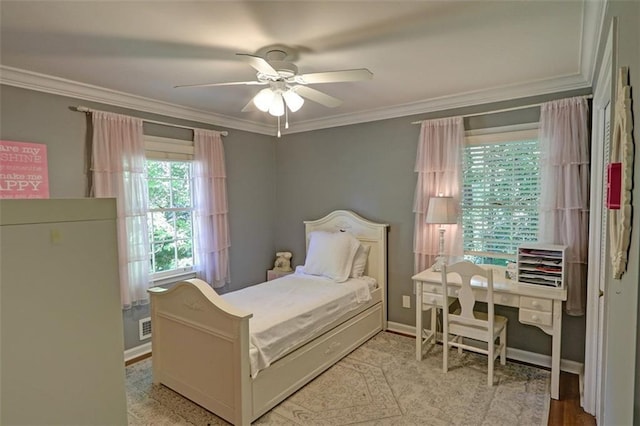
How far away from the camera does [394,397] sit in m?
2.56

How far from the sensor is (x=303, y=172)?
4.48 meters

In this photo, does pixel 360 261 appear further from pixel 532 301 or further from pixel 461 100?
pixel 461 100

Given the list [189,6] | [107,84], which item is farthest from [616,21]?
[107,84]

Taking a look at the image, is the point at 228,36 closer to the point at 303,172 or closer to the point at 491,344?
the point at 303,172

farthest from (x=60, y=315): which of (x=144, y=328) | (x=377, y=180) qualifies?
(x=377, y=180)

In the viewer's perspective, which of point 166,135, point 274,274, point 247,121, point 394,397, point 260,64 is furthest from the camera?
point 274,274

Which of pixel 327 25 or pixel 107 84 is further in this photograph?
pixel 107 84

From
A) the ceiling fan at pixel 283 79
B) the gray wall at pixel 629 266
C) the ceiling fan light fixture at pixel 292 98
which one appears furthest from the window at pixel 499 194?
the gray wall at pixel 629 266

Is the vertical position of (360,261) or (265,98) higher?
(265,98)

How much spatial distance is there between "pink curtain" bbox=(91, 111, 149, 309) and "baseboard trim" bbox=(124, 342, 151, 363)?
1.42 feet

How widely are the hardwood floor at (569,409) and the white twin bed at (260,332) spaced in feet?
5.24

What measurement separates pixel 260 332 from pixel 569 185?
2626 millimetres

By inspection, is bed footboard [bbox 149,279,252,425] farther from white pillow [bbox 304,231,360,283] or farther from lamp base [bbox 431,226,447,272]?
lamp base [bbox 431,226,447,272]

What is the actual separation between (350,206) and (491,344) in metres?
2.05
